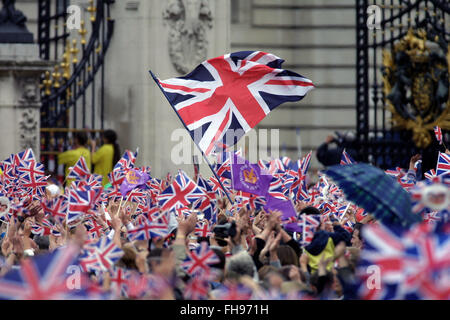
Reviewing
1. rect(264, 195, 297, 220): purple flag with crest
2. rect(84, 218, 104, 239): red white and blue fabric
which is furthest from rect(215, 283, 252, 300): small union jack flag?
rect(264, 195, 297, 220): purple flag with crest

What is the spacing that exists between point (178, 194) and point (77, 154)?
5122 mm

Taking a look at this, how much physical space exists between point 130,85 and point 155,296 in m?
9.92

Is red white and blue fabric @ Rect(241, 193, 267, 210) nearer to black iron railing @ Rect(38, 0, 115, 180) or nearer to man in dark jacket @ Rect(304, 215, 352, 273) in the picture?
man in dark jacket @ Rect(304, 215, 352, 273)

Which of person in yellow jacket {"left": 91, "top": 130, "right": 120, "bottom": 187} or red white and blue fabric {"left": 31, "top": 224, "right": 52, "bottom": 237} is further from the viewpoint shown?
person in yellow jacket {"left": 91, "top": 130, "right": 120, "bottom": 187}

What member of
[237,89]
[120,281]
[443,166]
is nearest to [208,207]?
[237,89]

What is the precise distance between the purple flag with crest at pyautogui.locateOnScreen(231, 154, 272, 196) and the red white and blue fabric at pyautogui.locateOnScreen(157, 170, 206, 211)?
50 centimetres

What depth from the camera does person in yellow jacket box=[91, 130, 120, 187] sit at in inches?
599

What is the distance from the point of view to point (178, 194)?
33.0 ft

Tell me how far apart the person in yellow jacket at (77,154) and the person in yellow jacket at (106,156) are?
0.16 metres

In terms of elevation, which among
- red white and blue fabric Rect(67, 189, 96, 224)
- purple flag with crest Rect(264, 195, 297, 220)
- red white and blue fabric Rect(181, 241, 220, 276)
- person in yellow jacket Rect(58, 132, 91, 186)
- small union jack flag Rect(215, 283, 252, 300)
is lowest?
small union jack flag Rect(215, 283, 252, 300)

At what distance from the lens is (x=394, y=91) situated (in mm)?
17609

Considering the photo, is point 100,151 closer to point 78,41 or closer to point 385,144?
point 78,41
